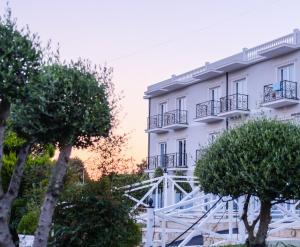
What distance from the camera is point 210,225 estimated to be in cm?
1770

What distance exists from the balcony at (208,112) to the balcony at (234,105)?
0.66m

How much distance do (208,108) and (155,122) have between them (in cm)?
560

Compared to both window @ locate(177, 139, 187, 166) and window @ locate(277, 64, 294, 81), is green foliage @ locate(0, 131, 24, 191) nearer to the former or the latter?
window @ locate(277, 64, 294, 81)

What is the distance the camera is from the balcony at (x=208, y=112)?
3127cm

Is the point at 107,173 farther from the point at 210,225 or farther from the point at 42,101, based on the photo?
the point at 210,225

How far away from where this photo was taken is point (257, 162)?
9961mm

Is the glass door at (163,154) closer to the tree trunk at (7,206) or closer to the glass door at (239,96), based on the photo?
the glass door at (239,96)

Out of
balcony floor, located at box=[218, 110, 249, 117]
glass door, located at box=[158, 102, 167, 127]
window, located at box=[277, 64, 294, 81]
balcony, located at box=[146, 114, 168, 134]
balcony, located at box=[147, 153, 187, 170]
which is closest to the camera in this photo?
window, located at box=[277, 64, 294, 81]

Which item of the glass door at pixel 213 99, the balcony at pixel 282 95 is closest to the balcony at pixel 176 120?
the glass door at pixel 213 99

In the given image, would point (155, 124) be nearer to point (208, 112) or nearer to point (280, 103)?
point (208, 112)

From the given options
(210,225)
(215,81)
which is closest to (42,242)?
(210,225)

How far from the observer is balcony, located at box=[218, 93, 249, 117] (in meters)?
29.2

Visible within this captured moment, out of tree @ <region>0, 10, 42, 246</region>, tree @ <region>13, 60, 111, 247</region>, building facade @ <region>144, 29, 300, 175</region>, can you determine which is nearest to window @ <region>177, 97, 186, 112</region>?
building facade @ <region>144, 29, 300, 175</region>

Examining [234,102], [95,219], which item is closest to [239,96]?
[234,102]
